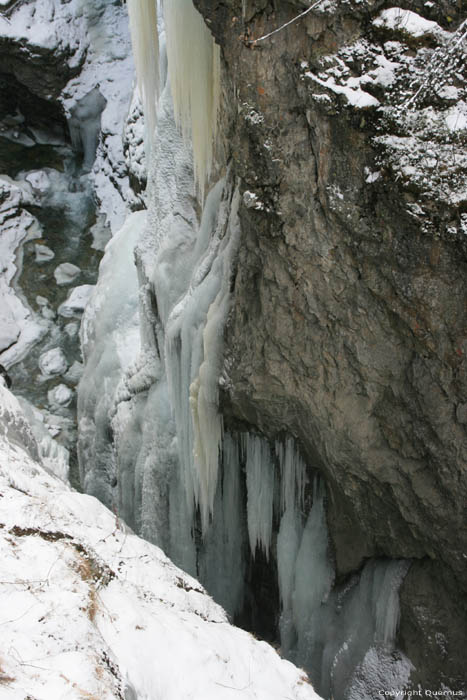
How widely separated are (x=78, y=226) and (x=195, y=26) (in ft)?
29.0

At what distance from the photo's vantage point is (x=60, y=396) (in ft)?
31.6

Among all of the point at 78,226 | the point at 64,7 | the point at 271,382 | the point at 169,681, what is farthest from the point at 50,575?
the point at 64,7

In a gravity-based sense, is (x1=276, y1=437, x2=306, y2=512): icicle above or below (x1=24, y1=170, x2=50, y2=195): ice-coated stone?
below

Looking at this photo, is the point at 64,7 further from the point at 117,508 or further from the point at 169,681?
the point at 169,681

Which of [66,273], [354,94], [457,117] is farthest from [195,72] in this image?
[66,273]

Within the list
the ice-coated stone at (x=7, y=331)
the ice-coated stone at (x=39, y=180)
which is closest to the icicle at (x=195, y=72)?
the ice-coated stone at (x=7, y=331)

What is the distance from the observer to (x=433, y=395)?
11.4 feet

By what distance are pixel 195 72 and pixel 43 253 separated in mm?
8178

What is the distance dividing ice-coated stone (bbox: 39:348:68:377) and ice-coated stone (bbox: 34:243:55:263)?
95.3 inches

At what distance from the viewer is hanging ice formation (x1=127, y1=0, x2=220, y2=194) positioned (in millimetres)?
4297

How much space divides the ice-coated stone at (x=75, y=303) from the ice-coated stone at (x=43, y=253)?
1182mm

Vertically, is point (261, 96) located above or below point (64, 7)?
below

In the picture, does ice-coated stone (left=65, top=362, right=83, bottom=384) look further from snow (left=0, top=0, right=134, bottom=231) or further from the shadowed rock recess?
the shadowed rock recess

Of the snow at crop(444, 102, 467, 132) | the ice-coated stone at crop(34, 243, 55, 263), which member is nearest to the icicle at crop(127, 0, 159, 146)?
the snow at crop(444, 102, 467, 132)
